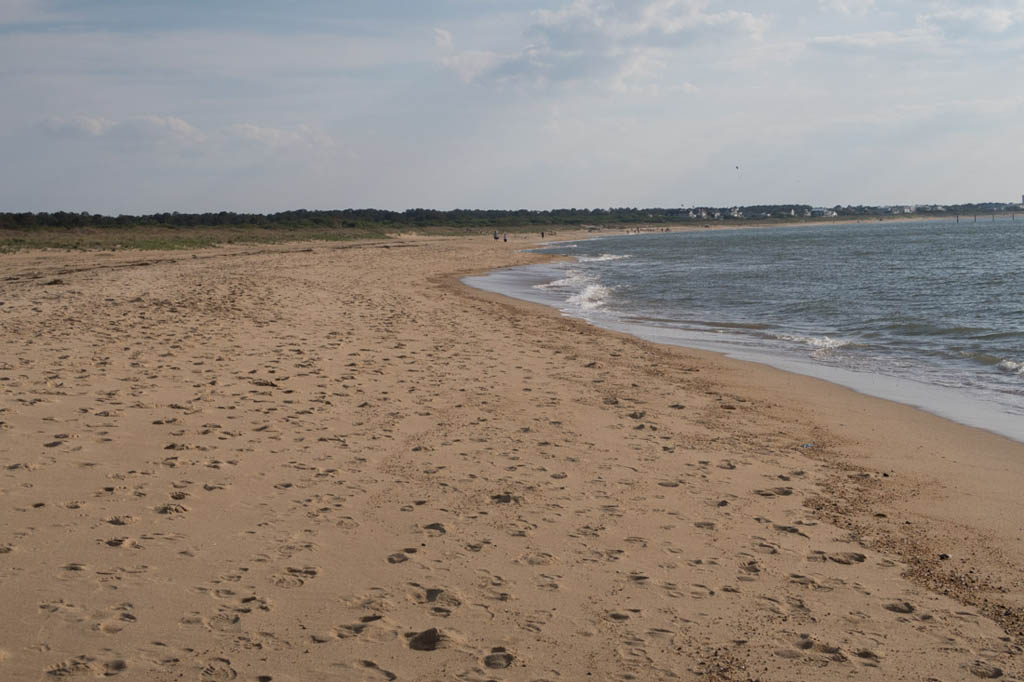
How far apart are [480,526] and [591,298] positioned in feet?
71.2

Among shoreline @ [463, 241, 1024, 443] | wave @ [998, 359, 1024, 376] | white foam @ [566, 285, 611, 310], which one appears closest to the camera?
shoreline @ [463, 241, 1024, 443]

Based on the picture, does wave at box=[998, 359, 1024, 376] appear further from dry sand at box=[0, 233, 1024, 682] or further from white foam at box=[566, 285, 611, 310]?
white foam at box=[566, 285, 611, 310]

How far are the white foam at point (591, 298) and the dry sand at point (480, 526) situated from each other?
1318cm

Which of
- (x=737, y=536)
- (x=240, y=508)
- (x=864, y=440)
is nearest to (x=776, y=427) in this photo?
(x=864, y=440)

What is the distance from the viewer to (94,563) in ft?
15.7

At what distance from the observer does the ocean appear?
40.7 feet

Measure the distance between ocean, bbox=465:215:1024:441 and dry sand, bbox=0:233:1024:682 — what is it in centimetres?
186

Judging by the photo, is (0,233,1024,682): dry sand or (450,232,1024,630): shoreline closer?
(0,233,1024,682): dry sand

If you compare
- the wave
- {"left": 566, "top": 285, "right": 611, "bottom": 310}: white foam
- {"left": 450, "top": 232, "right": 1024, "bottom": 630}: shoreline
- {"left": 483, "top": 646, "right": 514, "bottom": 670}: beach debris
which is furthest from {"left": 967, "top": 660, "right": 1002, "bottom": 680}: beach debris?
{"left": 566, "top": 285, "right": 611, "bottom": 310}: white foam

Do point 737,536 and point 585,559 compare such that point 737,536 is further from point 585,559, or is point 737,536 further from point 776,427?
point 776,427

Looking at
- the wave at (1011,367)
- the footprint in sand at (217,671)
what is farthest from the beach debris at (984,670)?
→ the wave at (1011,367)

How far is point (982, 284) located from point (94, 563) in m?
31.6

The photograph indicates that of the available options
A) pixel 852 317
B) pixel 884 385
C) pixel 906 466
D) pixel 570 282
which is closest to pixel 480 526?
pixel 906 466

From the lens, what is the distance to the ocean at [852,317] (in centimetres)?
1242
